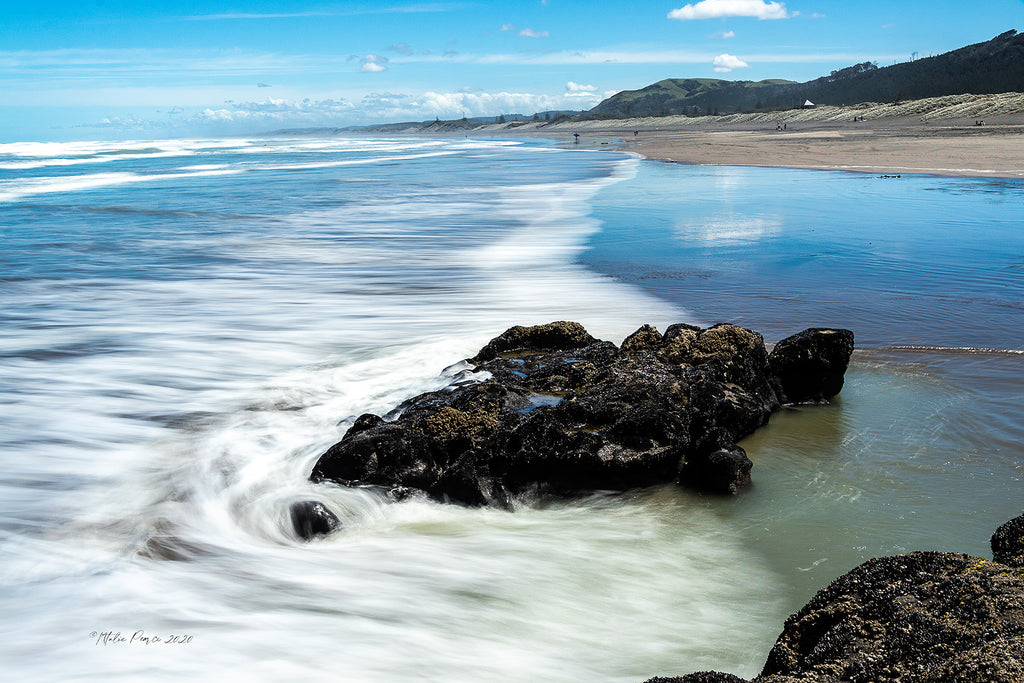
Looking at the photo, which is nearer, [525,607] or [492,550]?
[525,607]

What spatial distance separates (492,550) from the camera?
392cm

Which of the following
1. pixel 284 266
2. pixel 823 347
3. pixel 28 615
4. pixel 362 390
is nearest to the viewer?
pixel 28 615

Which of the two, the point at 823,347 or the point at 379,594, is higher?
the point at 823,347

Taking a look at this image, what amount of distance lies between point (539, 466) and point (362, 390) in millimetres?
2306

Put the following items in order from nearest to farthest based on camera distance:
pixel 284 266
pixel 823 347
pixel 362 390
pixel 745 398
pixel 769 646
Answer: pixel 769 646
pixel 745 398
pixel 823 347
pixel 362 390
pixel 284 266

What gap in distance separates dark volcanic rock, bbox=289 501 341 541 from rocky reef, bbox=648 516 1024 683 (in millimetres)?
2364

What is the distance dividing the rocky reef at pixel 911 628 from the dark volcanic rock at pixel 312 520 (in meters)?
2.36

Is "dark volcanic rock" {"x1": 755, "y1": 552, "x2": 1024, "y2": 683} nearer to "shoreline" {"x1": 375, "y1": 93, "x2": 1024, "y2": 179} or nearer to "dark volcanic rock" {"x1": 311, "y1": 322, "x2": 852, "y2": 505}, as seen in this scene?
"dark volcanic rock" {"x1": 311, "y1": 322, "x2": 852, "y2": 505}

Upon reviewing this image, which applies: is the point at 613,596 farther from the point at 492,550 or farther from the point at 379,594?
the point at 379,594

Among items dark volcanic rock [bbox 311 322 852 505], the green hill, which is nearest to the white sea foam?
dark volcanic rock [bbox 311 322 852 505]

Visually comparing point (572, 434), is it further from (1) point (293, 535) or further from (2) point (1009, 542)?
(2) point (1009, 542)

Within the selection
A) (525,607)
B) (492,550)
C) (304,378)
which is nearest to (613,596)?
(525,607)

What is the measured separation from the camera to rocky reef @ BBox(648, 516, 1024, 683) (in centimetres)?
198

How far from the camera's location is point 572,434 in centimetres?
445
